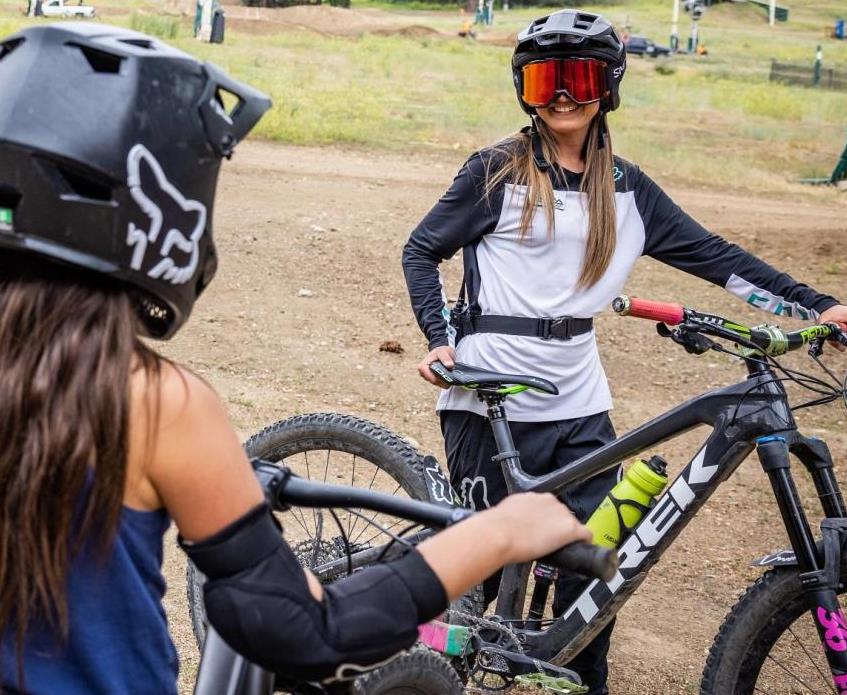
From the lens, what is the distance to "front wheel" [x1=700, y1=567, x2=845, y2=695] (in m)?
3.37

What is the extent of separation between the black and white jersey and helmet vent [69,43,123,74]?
2.11 metres

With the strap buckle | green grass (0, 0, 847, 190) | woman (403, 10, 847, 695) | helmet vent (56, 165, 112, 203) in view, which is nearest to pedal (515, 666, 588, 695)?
woman (403, 10, 847, 695)

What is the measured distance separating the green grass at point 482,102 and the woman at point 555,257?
13.1 metres

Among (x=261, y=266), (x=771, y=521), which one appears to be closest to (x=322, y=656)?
(x=771, y=521)

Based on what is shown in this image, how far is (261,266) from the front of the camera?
9523 millimetres

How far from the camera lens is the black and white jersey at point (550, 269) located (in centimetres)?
386

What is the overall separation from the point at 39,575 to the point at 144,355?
0.32 m

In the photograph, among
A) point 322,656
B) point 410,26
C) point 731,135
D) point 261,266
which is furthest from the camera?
point 410,26

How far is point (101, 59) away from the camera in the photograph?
6.02 feet

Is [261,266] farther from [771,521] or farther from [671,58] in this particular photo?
[671,58]

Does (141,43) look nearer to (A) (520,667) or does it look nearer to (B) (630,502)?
(B) (630,502)

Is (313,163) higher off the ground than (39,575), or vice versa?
(39,575)

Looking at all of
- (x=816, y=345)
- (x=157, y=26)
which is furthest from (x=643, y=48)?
(x=816, y=345)

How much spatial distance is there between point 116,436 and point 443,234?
2362 millimetres
